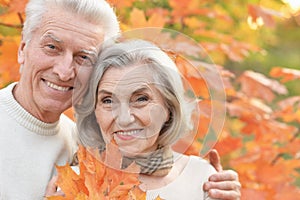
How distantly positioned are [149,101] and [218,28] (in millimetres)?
1842

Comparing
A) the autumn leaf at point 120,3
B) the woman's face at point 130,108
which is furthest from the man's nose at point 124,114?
the autumn leaf at point 120,3

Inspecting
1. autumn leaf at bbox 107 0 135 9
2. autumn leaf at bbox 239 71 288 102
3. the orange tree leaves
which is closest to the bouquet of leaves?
the orange tree leaves

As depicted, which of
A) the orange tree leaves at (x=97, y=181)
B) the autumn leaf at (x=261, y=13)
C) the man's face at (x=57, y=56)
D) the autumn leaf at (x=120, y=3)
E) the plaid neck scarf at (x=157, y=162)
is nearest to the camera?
Answer: the orange tree leaves at (x=97, y=181)

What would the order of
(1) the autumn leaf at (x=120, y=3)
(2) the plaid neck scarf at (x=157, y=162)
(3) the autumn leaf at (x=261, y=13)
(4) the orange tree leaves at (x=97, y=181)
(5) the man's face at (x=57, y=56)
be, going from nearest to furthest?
(4) the orange tree leaves at (x=97, y=181) < (2) the plaid neck scarf at (x=157, y=162) < (5) the man's face at (x=57, y=56) < (1) the autumn leaf at (x=120, y=3) < (3) the autumn leaf at (x=261, y=13)

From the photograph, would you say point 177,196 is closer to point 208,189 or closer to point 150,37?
point 208,189

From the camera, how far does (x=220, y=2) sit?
9.62 feet

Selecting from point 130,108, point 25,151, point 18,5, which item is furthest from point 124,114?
point 18,5

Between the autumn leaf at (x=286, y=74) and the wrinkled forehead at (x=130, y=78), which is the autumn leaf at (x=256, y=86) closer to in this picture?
the autumn leaf at (x=286, y=74)

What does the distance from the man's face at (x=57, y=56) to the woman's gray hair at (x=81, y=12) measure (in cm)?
1

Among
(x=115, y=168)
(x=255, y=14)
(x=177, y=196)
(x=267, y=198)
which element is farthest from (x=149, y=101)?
(x=255, y=14)

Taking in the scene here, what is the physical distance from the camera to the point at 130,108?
143cm

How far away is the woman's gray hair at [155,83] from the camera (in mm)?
1446

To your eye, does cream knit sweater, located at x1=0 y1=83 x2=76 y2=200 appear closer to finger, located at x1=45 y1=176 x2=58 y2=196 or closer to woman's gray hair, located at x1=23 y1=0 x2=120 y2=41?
finger, located at x1=45 y1=176 x2=58 y2=196

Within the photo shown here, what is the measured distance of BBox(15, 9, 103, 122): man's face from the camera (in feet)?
5.34
